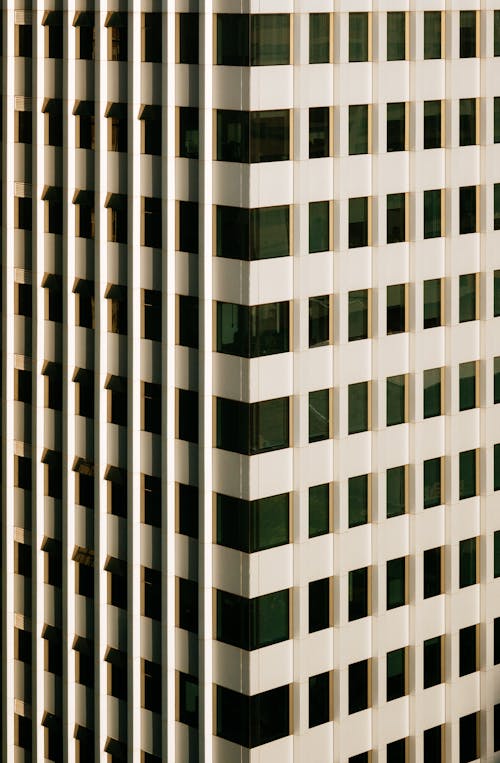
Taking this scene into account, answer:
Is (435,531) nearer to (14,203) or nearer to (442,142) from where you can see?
(442,142)

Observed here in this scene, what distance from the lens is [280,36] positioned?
72.6 meters

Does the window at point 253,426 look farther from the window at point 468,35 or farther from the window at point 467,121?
the window at point 468,35

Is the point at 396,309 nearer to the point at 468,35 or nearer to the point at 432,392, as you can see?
the point at 432,392

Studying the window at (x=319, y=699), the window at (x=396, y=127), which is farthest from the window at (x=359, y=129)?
the window at (x=319, y=699)

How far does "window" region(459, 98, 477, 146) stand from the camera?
79606 millimetres

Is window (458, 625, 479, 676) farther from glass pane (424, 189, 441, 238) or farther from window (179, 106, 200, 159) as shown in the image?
window (179, 106, 200, 159)

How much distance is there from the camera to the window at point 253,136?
7200 cm

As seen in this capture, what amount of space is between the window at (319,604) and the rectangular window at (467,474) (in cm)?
788

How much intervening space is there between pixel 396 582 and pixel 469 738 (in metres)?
8.24

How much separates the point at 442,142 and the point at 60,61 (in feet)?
48.9

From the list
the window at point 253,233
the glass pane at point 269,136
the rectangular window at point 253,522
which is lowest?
the rectangular window at point 253,522

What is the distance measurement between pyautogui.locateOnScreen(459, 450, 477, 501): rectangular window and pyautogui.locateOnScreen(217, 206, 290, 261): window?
13320mm

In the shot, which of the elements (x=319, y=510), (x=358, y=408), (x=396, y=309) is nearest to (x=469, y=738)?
(x=319, y=510)

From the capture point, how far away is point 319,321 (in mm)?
75750
